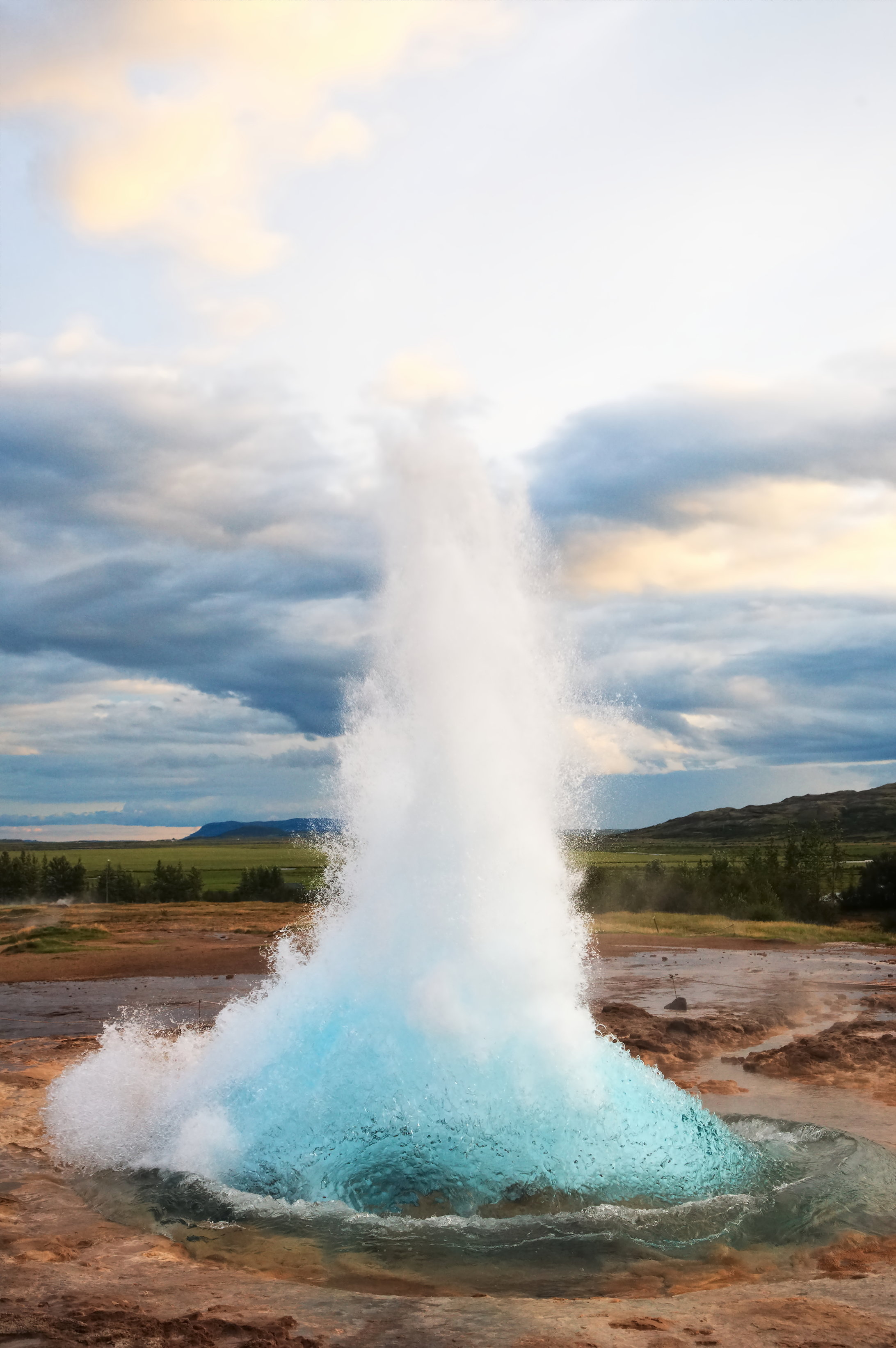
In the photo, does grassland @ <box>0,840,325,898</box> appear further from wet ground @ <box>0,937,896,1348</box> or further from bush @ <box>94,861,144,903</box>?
wet ground @ <box>0,937,896,1348</box>

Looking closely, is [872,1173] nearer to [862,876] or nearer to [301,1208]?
[301,1208]

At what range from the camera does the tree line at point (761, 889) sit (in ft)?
176

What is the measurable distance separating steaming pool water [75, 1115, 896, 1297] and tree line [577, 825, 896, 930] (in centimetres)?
3966

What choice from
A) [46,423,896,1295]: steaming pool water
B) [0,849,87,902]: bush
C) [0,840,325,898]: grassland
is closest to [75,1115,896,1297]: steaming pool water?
[46,423,896,1295]: steaming pool water

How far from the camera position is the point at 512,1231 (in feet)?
28.2

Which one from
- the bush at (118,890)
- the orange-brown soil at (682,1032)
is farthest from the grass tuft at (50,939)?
the bush at (118,890)

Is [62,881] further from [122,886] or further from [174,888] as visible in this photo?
[174,888]

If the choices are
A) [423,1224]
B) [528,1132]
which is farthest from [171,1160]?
[528,1132]

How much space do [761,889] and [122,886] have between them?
42531 millimetres

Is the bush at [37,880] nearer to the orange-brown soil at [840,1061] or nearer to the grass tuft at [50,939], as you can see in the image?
the grass tuft at [50,939]

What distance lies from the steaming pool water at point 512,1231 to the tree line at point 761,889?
39663 mm

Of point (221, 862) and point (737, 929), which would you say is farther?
point (221, 862)

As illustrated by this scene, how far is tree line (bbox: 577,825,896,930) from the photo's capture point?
53594mm

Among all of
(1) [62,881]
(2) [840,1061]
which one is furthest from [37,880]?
(2) [840,1061]
